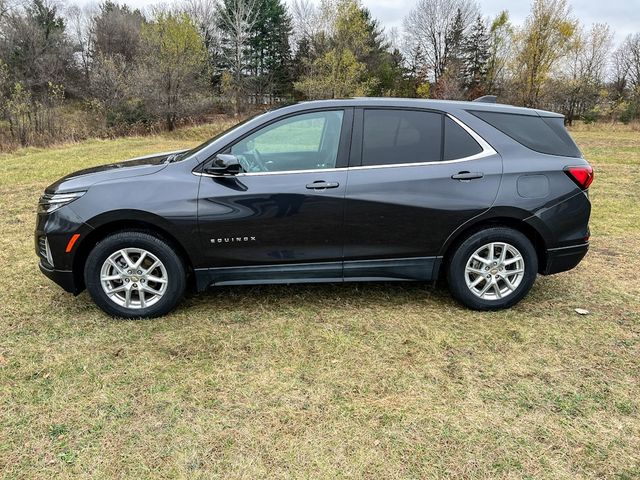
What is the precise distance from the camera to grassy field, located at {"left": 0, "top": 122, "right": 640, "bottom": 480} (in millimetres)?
2201

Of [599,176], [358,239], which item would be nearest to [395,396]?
[358,239]

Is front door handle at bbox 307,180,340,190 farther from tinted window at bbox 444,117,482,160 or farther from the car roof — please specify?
tinted window at bbox 444,117,482,160

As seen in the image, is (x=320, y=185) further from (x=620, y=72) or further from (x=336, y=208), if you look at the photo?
(x=620, y=72)

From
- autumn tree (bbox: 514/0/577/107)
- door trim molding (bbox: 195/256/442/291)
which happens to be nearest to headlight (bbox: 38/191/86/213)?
door trim molding (bbox: 195/256/442/291)

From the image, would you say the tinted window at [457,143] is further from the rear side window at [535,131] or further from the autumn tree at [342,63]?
the autumn tree at [342,63]

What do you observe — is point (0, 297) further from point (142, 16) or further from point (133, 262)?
point (142, 16)

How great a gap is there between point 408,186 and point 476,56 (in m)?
46.7

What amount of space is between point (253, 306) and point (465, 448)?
2101 mm

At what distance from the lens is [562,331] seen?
135 inches

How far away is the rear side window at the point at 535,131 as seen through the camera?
3668 millimetres

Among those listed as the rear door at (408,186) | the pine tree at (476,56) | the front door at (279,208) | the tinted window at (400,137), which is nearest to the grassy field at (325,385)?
the front door at (279,208)

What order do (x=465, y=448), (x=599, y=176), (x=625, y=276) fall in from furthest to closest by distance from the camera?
(x=599, y=176), (x=625, y=276), (x=465, y=448)

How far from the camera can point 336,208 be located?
3467 millimetres

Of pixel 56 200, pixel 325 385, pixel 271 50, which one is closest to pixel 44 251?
pixel 56 200
